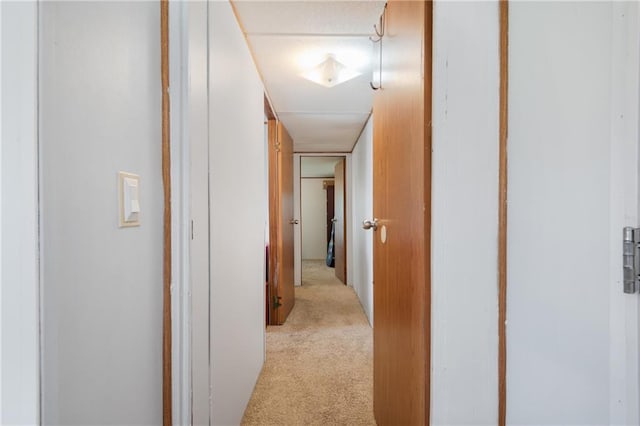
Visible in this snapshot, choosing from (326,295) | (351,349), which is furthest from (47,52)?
(326,295)

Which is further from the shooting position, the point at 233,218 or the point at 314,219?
the point at 314,219

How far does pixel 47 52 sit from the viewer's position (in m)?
0.50

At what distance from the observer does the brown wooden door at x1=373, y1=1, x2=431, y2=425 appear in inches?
33.1

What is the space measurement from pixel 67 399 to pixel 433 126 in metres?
0.93

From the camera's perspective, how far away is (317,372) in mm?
2156

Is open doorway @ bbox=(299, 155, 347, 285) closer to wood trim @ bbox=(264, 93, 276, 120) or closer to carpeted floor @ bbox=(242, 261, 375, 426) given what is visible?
carpeted floor @ bbox=(242, 261, 375, 426)

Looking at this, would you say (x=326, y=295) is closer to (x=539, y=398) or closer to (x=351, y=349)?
(x=351, y=349)


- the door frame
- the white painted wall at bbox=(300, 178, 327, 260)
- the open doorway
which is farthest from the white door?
the white painted wall at bbox=(300, 178, 327, 260)

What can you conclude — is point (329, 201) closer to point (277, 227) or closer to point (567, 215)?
point (277, 227)

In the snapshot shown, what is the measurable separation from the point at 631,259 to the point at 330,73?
6.14 ft

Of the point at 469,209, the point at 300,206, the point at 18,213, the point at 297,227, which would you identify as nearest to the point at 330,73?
the point at 469,209

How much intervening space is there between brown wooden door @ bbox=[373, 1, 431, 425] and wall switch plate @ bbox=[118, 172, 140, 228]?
69 cm

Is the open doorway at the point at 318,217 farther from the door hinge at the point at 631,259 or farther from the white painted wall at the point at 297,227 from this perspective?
the door hinge at the point at 631,259

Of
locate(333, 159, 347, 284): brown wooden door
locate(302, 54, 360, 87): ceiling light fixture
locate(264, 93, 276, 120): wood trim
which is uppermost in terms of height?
locate(302, 54, 360, 87): ceiling light fixture
